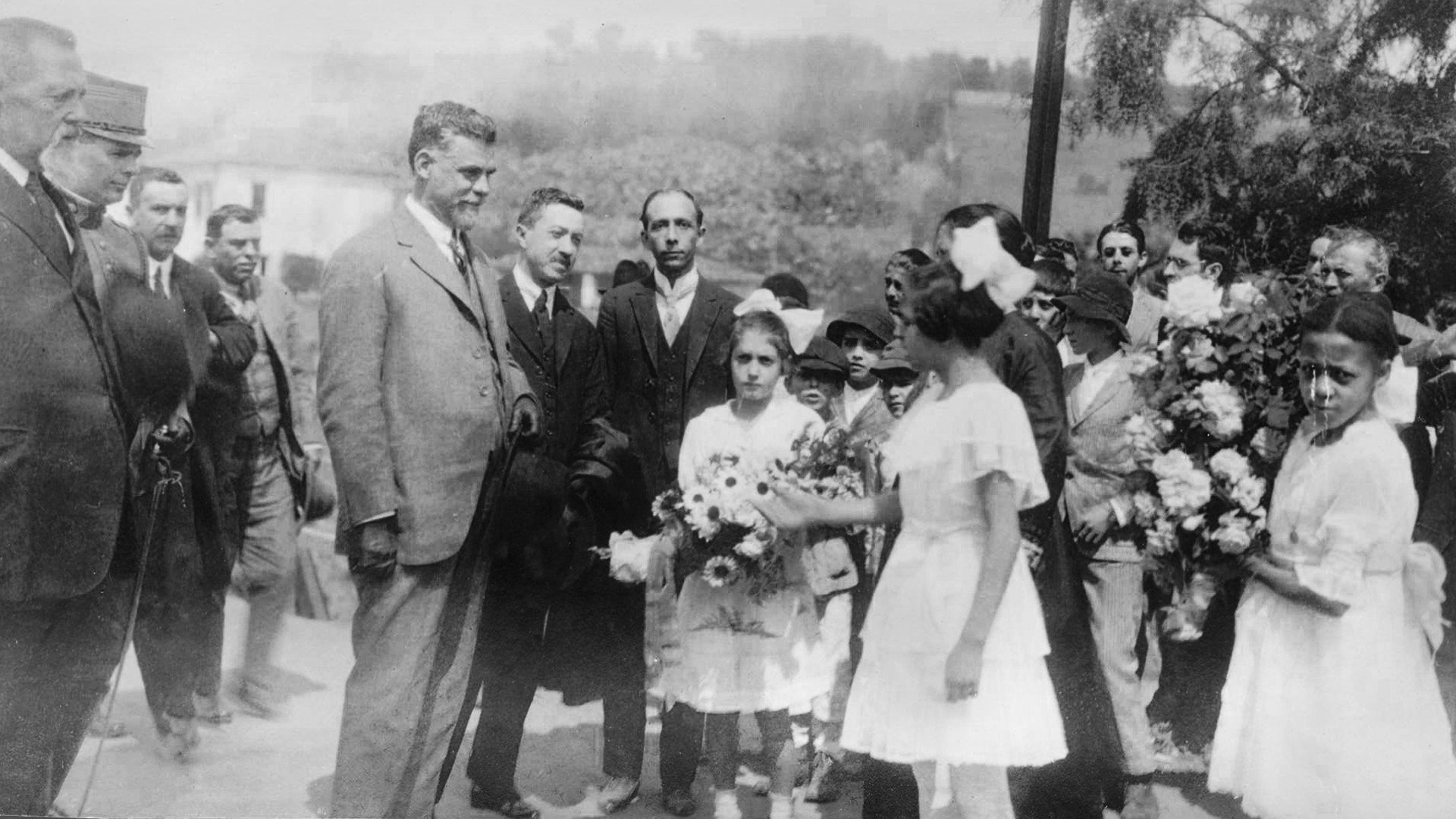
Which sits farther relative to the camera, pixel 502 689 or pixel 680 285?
pixel 680 285

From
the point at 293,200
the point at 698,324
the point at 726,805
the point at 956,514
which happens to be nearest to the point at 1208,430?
the point at 956,514

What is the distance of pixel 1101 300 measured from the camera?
181 inches

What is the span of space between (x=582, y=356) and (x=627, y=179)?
22.8 feet

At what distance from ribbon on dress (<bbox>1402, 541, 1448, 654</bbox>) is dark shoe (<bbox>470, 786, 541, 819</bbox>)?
10.2 feet

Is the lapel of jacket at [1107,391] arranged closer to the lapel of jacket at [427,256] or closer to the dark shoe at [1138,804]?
the dark shoe at [1138,804]

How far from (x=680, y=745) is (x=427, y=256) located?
2.02 meters

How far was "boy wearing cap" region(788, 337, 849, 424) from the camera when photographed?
16.9 ft

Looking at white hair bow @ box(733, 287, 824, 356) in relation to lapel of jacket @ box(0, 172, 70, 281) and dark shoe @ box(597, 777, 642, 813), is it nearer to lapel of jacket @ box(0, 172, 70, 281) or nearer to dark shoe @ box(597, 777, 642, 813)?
dark shoe @ box(597, 777, 642, 813)

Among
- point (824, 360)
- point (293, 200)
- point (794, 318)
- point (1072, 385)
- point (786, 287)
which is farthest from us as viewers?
point (293, 200)

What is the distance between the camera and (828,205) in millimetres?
12773

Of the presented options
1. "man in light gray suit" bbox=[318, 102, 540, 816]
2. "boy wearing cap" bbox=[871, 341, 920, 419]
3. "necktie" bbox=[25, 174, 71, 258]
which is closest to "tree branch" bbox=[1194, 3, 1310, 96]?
"boy wearing cap" bbox=[871, 341, 920, 419]

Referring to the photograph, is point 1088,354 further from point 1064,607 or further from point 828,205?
point 828,205

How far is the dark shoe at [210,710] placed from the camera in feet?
17.8

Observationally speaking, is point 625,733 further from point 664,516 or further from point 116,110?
point 116,110
